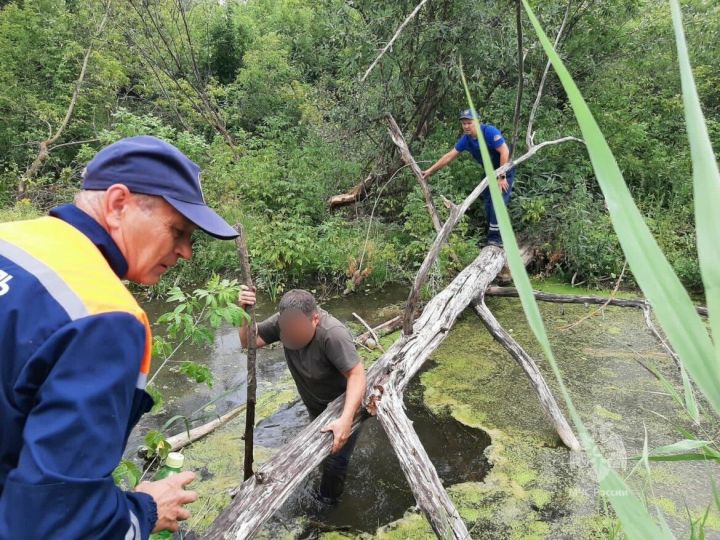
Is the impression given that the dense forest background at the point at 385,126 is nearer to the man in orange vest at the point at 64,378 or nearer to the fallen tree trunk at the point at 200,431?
the fallen tree trunk at the point at 200,431

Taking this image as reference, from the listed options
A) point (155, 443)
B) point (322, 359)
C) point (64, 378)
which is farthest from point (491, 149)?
point (64, 378)

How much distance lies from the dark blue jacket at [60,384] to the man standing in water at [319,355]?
4.92 feet

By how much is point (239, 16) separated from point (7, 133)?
22.5 ft

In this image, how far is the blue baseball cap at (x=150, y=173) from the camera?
1.14 meters

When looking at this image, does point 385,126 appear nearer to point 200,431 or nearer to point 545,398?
point 545,398

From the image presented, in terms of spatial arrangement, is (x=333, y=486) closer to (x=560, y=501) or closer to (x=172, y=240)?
(x=560, y=501)

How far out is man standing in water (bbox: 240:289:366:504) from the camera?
8.77ft

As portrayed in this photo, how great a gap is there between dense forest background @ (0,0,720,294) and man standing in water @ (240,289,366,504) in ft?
11.0

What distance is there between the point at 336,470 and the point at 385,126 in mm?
5130

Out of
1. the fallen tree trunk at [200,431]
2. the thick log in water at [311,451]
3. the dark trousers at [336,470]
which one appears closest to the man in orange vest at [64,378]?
the thick log in water at [311,451]

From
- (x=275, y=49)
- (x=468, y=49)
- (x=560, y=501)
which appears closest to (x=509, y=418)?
(x=560, y=501)

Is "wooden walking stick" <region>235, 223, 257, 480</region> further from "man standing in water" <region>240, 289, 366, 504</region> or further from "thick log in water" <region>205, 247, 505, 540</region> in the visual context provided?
"thick log in water" <region>205, 247, 505, 540</region>

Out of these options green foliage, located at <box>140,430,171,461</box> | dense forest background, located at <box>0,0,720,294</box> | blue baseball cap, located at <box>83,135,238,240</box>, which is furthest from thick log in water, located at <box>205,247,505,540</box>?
dense forest background, located at <box>0,0,720,294</box>

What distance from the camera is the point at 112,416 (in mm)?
917
